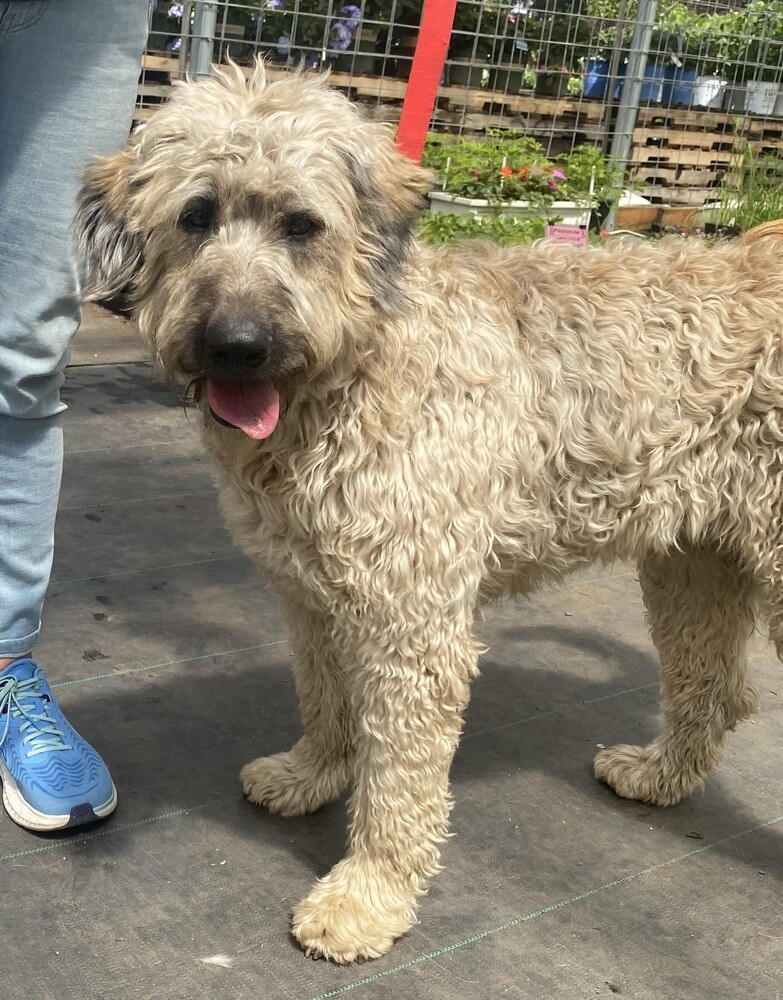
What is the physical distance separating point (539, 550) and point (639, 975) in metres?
0.91

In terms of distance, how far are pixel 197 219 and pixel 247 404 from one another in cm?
35

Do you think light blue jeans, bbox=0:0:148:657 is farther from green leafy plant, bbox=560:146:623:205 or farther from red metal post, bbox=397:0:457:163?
green leafy plant, bbox=560:146:623:205

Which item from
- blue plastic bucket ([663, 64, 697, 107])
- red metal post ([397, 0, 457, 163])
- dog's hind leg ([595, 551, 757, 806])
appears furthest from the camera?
blue plastic bucket ([663, 64, 697, 107])

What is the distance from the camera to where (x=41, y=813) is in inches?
103

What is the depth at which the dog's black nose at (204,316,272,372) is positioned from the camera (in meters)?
2.03

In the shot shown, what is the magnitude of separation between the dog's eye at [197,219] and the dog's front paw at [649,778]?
181 centimetres

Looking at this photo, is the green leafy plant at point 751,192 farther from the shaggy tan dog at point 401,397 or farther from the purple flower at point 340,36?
the shaggy tan dog at point 401,397

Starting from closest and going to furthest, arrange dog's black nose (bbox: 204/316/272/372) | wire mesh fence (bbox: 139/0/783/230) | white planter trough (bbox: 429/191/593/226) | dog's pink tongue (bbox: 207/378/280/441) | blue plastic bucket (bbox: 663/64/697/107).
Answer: dog's black nose (bbox: 204/316/272/372)
dog's pink tongue (bbox: 207/378/280/441)
wire mesh fence (bbox: 139/0/783/230)
white planter trough (bbox: 429/191/593/226)
blue plastic bucket (bbox: 663/64/697/107)

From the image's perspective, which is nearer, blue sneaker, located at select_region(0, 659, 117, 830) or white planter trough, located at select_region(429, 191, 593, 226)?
blue sneaker, located at select_region(0, 659, 117, 830)

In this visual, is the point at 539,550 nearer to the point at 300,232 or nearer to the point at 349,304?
the point at 349,304

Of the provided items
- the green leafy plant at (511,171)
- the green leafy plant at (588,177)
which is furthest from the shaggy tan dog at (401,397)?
the green leafy plant at (588,177)

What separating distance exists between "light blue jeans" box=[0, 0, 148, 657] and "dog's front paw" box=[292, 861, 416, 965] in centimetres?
118

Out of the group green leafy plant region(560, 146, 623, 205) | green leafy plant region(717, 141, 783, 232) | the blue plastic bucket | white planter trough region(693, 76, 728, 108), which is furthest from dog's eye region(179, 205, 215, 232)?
white planter trough region(693, 76, 728, 108)

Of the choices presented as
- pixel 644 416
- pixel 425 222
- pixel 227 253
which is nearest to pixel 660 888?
pixel 644 416
